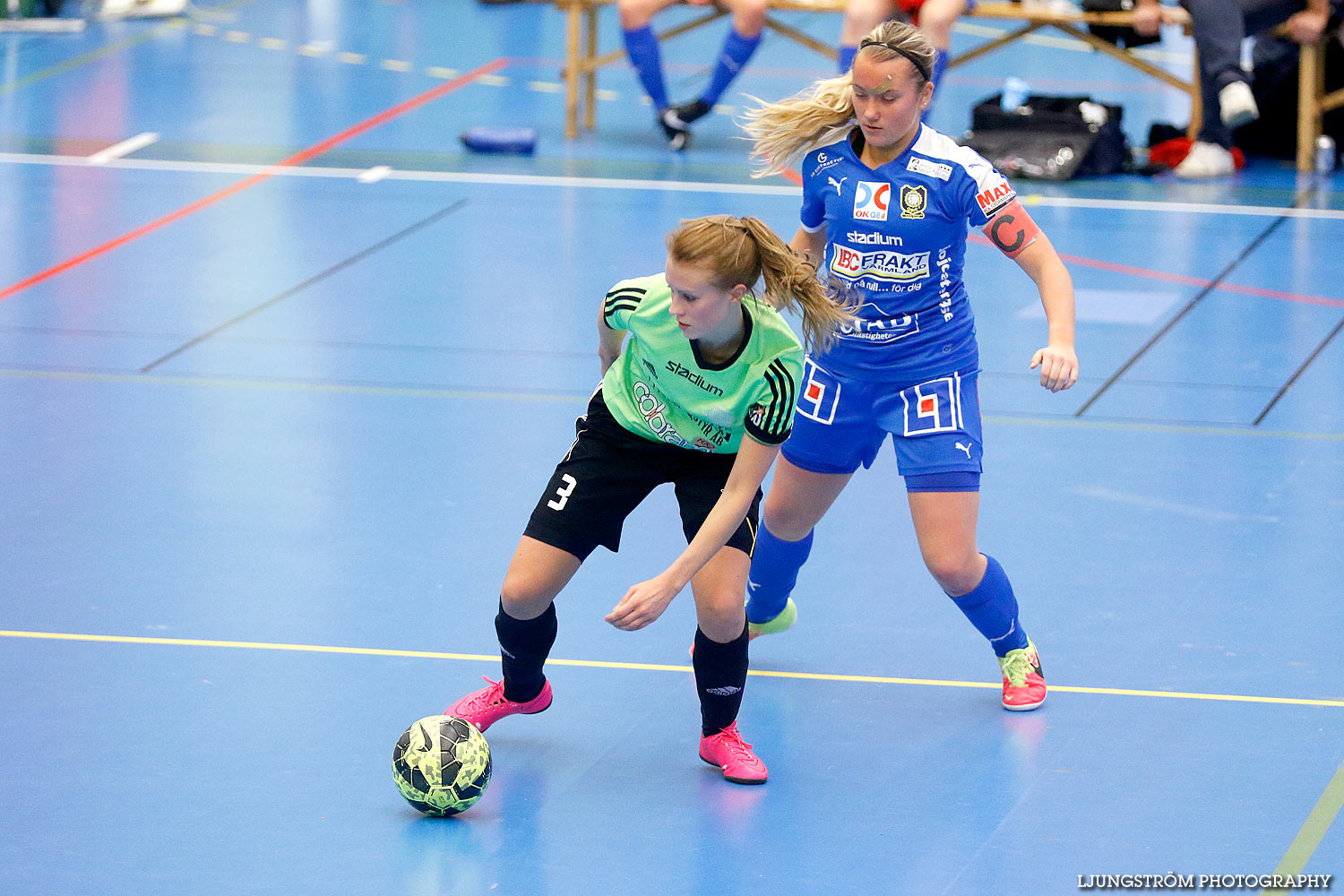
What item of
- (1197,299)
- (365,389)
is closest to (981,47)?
(1197,299)

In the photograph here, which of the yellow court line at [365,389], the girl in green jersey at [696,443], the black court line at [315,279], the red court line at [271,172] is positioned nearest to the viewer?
the girl in green jersey at [696,443]

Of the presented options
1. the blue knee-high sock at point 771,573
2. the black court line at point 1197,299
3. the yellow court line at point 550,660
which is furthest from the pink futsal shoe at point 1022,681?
the black court line at point 1197,299

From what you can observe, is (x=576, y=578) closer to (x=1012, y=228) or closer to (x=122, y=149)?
(x=1012, y=228)

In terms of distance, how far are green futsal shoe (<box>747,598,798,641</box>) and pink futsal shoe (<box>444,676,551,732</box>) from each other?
32.3 inches

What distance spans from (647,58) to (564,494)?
8149 millimetres

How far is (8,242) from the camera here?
30.4 ft

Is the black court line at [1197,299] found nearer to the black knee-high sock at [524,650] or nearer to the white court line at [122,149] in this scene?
the black knee-high sock at [524,650]

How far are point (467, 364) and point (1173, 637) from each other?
3.62 m

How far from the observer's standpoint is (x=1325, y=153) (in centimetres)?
1154

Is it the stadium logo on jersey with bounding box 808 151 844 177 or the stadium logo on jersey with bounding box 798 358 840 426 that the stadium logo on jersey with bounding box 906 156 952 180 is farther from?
the stadium logo on jersey with bounding box 798 358 840 426

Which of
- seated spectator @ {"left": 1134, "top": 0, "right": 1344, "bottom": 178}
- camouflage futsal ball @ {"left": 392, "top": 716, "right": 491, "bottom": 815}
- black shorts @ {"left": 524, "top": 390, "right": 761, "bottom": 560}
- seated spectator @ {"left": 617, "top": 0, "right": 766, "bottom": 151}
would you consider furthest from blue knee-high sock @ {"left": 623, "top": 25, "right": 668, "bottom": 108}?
camouflage futsal ball @ {"left": 392, "top": 716, "right": 491, "bottom": 815}

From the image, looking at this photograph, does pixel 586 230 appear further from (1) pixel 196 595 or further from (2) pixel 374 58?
(2) pixel 374 58

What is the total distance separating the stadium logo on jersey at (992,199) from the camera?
4.28 metres

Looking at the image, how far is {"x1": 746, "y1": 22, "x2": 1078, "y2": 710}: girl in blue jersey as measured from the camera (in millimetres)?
4270
